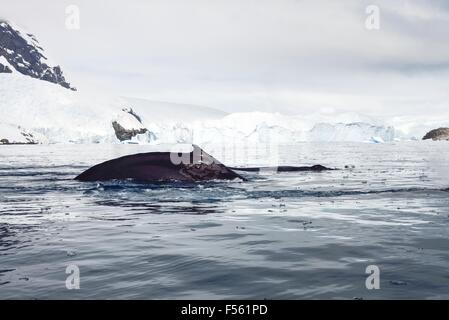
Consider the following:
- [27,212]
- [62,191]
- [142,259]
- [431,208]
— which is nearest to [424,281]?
[142,259]

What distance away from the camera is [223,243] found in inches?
346

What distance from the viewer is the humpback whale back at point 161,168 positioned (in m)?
18.4

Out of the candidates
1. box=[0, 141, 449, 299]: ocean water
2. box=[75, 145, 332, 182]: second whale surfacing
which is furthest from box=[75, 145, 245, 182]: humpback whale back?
box=[0, 141, 449, 299]: ocean water

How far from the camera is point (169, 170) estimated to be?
723 inches

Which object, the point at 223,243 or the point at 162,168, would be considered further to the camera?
the point at 162,168

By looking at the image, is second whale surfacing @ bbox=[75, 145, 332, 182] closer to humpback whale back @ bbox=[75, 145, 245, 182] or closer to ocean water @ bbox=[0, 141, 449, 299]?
humpback whale back @ bbox=[75, 145, 245, 182]

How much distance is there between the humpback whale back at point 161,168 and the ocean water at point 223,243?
221cm

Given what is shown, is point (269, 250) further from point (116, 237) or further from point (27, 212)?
point (27, 212)

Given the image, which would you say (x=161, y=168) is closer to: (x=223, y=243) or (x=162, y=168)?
(x=162, y=168)

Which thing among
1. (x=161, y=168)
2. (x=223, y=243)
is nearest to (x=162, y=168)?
(x=161, y=168)

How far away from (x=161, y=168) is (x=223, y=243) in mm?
9884

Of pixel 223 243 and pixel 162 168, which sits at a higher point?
pixel 162 168
